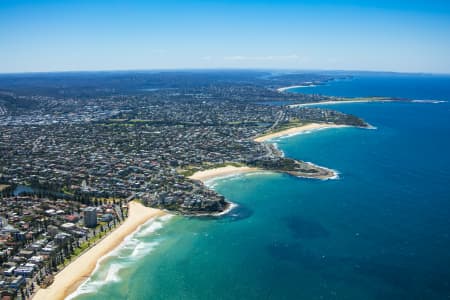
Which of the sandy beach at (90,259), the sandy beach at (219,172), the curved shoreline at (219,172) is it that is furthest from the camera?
the sandy beach at (219,172)

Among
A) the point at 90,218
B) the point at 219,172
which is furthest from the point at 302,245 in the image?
the point at 219,172

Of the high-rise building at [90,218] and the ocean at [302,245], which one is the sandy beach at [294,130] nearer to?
the ocean at [302,245]

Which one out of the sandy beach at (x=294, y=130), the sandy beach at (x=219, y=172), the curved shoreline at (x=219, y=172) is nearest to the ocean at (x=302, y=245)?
the curved shoreline at (x=219, y=172)

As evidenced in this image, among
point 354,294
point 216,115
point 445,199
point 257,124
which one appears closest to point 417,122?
point 257,124

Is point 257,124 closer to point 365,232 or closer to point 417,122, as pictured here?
point 417,122

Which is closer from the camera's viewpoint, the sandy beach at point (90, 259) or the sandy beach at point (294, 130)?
the sandy beach at point (90, 259)

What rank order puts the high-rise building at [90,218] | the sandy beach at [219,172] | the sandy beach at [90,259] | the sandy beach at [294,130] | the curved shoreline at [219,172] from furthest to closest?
1. the sandy beach at [294,130]
2. the sandy beach at [219,172]
3. the curved shoreline at [219,172]
4. the high-rise building at [90,218]
5. the sandy beach at [90,259]
